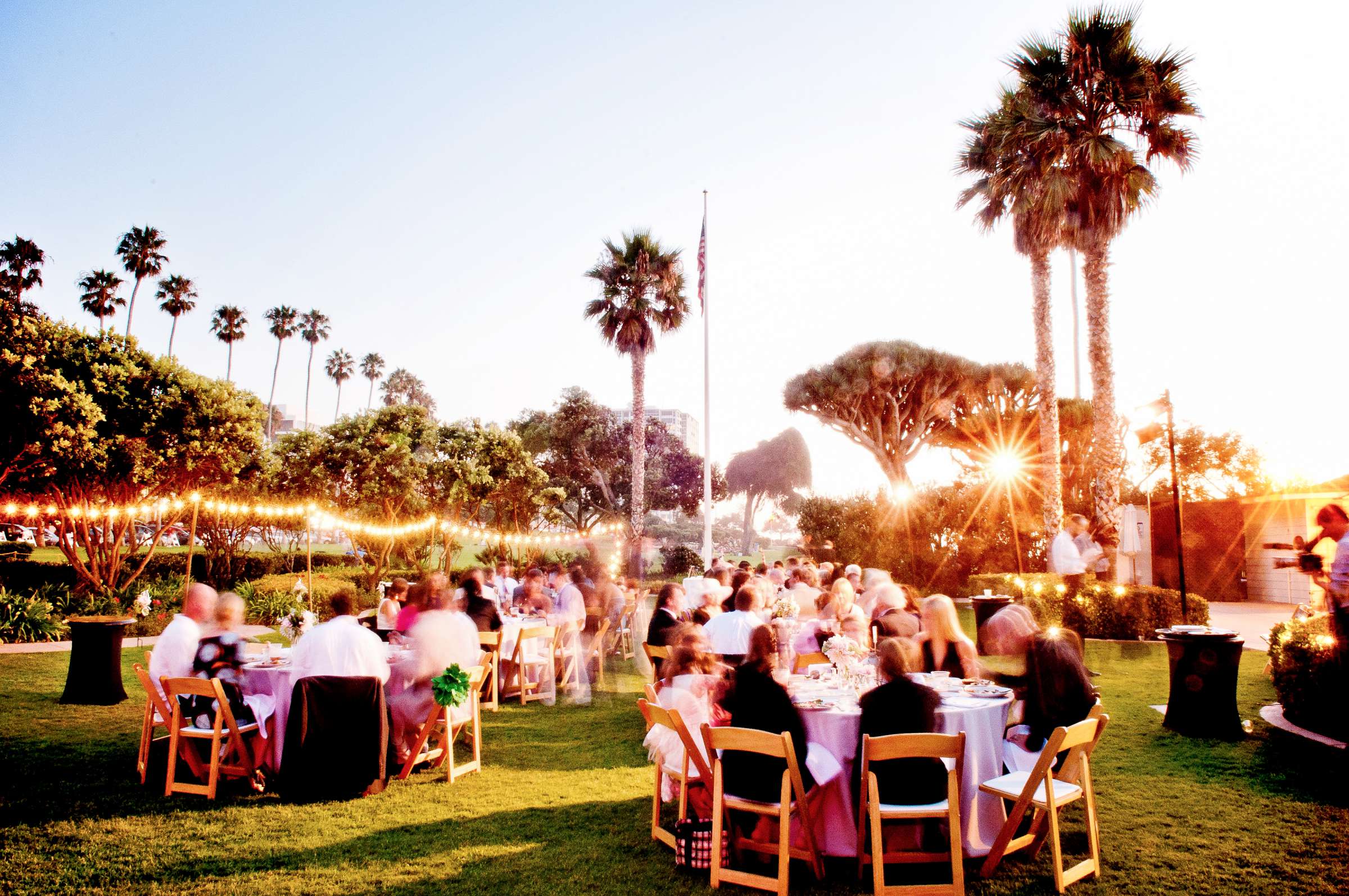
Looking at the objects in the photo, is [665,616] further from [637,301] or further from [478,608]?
[637,301]

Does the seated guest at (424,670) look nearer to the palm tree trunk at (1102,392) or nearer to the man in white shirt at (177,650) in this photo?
the man in white shirt at (177,650)

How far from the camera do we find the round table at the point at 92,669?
869 cm

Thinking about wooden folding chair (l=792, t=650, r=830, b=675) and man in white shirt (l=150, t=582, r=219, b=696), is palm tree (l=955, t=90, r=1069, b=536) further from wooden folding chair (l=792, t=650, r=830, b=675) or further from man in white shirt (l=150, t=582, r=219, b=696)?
man in white shirt (l=150, t=582, r=219, b=696)

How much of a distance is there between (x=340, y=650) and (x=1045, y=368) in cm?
1405

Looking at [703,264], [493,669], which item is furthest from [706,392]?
[493,669]

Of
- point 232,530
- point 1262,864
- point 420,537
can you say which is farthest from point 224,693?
point 420,537

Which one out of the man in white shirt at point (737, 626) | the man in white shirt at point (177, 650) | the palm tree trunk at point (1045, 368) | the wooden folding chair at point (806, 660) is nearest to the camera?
the man in white shirt at point (177, 650)

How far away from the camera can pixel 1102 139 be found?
1331 cm

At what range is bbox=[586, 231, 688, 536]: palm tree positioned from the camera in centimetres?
2352

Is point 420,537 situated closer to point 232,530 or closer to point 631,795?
point 232,530

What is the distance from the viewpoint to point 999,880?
4.16 metres

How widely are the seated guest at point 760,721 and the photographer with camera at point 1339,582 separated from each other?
4.63 meters

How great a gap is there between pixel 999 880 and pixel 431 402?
81.0 metres

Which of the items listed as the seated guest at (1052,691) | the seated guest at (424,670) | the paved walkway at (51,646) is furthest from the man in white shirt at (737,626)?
the paved walkway at (51,646)
